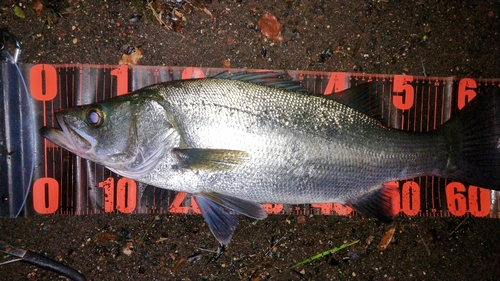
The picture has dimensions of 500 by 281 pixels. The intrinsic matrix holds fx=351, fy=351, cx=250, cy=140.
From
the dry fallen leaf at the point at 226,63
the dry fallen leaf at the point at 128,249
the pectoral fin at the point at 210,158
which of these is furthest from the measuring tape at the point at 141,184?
the pectoral fin at the point at 210,158

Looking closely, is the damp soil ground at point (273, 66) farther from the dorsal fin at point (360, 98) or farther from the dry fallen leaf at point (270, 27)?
the dorsal fin at point (360, 98)

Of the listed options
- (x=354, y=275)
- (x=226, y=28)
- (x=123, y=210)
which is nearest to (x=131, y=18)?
(x=226, y=28)

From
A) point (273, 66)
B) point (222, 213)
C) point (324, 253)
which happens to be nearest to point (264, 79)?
point (273, 66)

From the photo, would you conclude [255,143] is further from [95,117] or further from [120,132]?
[95,117]

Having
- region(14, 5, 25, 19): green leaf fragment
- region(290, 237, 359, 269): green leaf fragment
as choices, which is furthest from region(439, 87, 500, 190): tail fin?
region(14, 5, 25, 19): green leaf fragment

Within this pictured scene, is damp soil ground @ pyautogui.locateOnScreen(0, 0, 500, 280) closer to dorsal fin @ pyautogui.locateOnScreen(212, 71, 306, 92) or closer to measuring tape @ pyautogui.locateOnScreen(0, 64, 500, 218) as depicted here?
measuring tape @ pyautogui.locateOnScreen(0, 64, 500, 218)

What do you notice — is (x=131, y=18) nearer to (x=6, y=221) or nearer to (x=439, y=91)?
(x=6, y=221)
